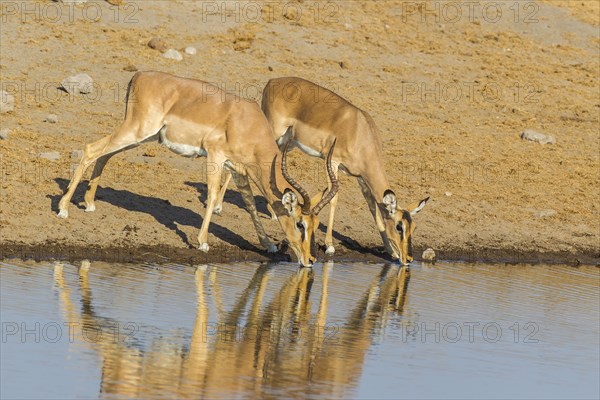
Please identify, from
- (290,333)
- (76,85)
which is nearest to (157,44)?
(76,85)

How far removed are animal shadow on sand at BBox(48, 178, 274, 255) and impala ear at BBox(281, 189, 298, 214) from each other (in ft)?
4.37

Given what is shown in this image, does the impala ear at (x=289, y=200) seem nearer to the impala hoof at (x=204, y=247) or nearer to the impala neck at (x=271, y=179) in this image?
the impala neck at (x=271, y=179)

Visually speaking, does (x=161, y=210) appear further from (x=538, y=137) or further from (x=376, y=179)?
(x=538, y=137)

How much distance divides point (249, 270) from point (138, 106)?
2581mm

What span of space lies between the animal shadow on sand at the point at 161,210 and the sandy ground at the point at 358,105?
0.12 ft

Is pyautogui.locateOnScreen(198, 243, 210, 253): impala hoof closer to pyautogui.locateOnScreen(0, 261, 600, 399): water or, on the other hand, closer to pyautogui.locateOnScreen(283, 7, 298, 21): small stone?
pyautogui.locateOnScreen(0, 261, 600, 399): water

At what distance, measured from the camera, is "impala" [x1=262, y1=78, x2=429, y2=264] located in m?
15.5

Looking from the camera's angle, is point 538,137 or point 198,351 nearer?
point 198,351

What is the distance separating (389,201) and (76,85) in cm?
794

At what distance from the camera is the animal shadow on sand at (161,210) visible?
1560 cm

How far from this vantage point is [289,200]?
1401 centimetres

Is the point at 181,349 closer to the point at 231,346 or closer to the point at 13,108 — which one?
the point at 231,346

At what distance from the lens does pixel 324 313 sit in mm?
12234

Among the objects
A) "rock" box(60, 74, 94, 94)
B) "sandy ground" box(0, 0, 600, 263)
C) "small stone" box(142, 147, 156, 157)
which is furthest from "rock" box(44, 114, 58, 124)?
"small stone" box(142, 147, 156, 157)
